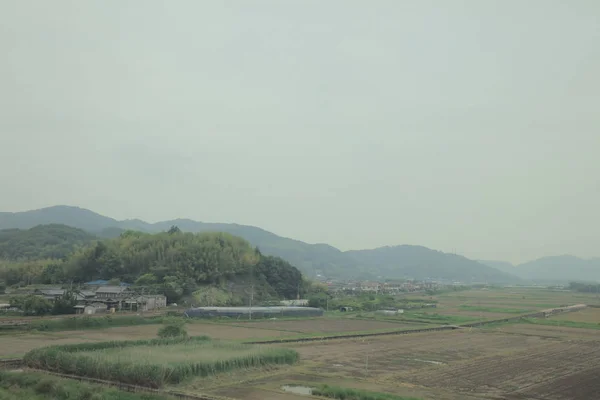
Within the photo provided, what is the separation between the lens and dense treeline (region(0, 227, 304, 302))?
61875 millimetres

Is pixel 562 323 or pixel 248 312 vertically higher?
pixel 248 312

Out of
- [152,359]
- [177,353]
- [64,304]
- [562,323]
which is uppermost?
[64,304]

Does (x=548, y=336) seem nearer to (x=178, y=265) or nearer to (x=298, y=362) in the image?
(x=298, y=362)

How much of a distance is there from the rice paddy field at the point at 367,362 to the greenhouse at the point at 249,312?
857 centimetres

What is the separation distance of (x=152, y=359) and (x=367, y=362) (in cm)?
1038

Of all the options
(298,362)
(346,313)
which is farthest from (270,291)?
(298,362)

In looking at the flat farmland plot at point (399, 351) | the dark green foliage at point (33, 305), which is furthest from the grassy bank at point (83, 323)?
the flat farmland plot at point (399, 351)

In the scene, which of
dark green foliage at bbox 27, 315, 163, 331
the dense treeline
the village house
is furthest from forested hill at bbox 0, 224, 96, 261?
dark green foliage at bbox 27, 315, 163, 331

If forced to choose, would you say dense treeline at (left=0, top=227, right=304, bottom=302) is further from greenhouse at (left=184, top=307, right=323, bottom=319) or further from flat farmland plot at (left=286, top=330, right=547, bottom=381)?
flat farmland plot at (left=286, top=330, right=547, bottom=381)

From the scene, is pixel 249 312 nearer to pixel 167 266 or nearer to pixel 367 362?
pixel 167 266

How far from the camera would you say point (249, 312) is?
49.1 m

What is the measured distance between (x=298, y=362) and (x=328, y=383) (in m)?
4.90

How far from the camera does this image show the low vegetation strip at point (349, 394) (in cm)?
1678

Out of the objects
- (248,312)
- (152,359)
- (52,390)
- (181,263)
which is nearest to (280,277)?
(181,263)
